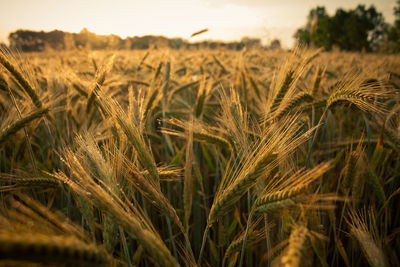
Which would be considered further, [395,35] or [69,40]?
[395,35]

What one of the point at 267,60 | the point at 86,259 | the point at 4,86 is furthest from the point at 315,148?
the point at 267,60

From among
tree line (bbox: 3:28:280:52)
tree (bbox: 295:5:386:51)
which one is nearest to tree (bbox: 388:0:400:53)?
tree (bbox: 295:5:386:51)

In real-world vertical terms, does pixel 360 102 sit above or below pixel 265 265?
above

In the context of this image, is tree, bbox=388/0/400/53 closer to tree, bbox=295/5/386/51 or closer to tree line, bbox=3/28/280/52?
tree, bbox=295/5/386/51

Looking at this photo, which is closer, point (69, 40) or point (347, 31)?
point (69, 40)

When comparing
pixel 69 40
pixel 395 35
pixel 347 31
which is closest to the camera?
pixel 69 40

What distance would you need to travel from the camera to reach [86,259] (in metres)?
0.46

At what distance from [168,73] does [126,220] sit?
1.93m

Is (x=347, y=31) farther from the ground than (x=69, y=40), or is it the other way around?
(x=347, y=31)

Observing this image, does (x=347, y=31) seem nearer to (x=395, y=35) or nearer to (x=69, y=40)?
(x=395, y=35)

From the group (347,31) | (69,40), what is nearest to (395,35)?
(347,31)

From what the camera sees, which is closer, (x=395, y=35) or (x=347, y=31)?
(x=395, y=35)

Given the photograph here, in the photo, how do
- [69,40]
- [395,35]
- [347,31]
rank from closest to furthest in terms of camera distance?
[69,40] → [395,35] → [347,31]

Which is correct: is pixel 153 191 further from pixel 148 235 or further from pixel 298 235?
pixel 298 235
